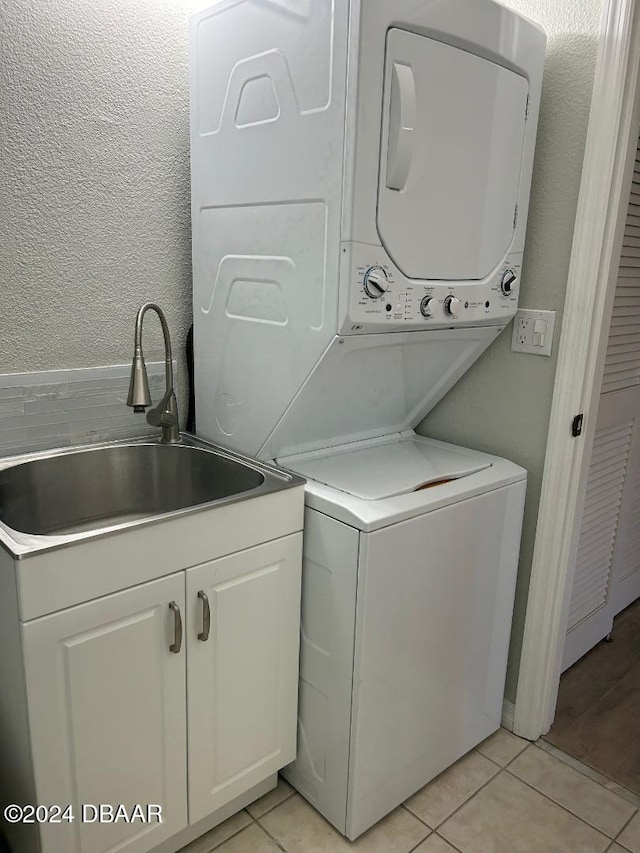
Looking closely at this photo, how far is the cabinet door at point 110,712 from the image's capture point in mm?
1276

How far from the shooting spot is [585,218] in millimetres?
1767

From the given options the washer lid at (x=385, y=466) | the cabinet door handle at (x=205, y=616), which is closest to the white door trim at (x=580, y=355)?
the washer lid at (x=385, y=466)

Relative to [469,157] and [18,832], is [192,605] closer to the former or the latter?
[18,832]

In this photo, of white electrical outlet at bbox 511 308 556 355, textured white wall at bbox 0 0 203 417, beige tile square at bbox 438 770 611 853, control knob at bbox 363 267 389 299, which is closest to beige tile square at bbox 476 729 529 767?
beige tile square at bbox 438 770 611 853

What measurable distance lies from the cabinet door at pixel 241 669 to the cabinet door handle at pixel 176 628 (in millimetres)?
39

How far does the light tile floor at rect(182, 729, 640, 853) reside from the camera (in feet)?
5.59

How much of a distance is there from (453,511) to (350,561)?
34 cm

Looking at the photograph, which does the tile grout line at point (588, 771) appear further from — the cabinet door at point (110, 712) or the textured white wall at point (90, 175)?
the textured white wall at point (90, 175)

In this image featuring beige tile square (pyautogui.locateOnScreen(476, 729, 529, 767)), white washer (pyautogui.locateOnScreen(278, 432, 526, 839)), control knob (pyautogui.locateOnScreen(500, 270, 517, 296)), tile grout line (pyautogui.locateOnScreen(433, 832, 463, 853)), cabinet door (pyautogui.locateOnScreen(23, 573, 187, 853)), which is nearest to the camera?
cabinet door (pyautogui.locateOnScreen(23, 573, 187, 853))

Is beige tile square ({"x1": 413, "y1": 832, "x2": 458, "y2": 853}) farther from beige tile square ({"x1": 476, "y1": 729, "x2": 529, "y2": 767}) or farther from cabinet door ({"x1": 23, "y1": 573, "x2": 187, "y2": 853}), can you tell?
cabinet door ({"x1": 23, "y1": 573, "x2": 187, "y2": 853})

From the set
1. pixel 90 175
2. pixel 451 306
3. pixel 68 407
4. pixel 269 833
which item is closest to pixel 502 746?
pixel 269 833

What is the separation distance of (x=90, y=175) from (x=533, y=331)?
4.37ft

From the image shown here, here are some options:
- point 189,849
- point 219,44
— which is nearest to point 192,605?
point 189,849

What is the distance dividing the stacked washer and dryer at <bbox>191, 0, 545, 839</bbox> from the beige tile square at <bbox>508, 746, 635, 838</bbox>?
18 cm
